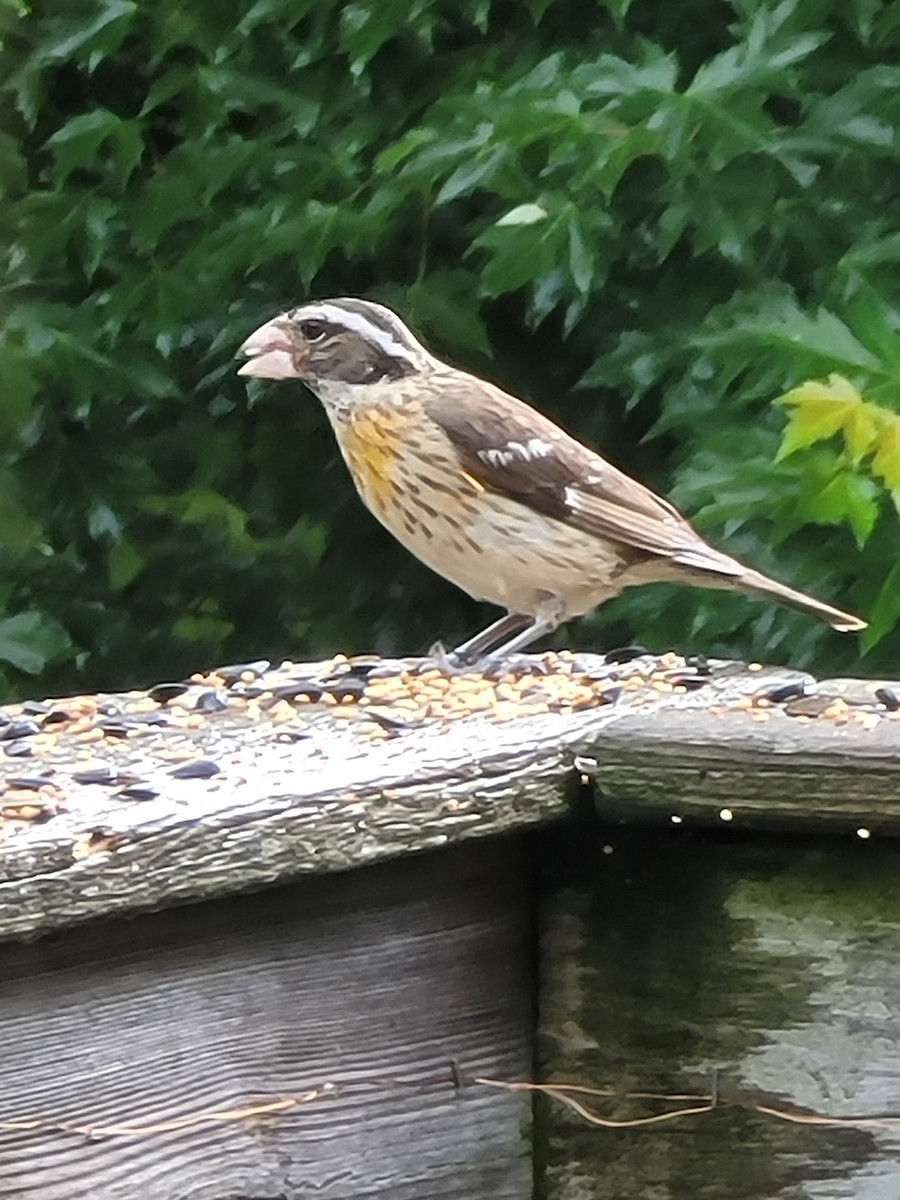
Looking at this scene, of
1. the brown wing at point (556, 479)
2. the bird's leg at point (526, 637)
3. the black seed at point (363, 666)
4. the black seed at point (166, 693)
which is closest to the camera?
the black seed at point (166, 693)

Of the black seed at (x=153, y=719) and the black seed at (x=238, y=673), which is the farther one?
the black seed at (x=238, y=673)

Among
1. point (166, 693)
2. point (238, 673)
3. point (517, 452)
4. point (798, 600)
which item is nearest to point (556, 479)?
point (517, 452)

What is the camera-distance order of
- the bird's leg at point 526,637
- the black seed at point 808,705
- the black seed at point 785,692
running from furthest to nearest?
the bird's leg at point 526,637 < the black seed at point 785,692 < the black seed at point 808,705

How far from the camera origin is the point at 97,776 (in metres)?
1.25

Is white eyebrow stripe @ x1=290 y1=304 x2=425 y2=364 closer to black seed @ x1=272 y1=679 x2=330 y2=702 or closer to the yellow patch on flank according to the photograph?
the yellow patch on flank

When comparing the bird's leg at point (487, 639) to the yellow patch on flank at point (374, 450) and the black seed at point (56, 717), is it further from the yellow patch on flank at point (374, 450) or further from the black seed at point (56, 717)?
the black seed at point (56, 717)

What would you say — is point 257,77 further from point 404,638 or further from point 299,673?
point 299,673

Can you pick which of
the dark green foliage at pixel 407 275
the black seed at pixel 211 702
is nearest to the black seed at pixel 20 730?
the black seed at pixel 211 702

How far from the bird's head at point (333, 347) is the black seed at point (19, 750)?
75 cm

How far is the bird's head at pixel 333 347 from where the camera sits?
7.04 ft

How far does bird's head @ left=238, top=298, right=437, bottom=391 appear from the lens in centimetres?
215

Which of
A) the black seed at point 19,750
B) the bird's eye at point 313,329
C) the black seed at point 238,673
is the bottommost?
the black seed at point 238,673

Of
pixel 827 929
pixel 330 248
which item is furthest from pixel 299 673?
pixel 330 248

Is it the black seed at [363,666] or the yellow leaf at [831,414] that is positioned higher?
the yellow leaf at [831,414]
